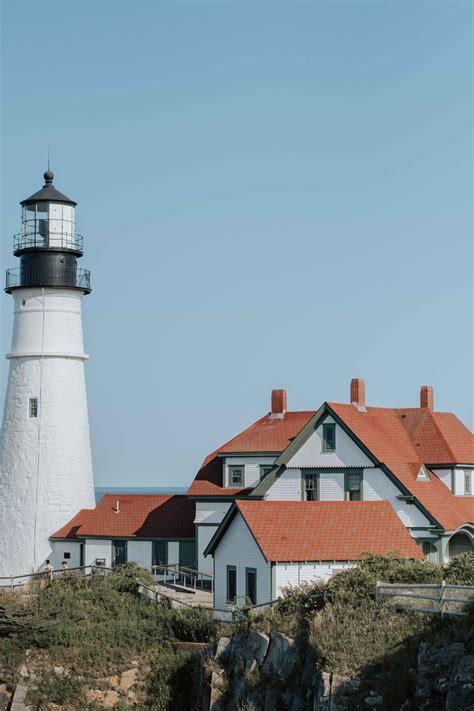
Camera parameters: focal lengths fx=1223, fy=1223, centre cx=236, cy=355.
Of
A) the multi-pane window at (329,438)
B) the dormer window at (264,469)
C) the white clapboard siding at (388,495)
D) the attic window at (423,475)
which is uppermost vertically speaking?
the multi-pane window at (329,438)

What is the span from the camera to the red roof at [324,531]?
107 ft

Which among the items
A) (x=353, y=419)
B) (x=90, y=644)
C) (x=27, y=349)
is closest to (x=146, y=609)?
(x=90, y=644)

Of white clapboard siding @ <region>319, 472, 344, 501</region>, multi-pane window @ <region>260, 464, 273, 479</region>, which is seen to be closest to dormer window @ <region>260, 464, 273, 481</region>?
multi-pane window @ <region>260, 464, 273, 479</region>

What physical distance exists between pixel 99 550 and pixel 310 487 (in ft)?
30.6

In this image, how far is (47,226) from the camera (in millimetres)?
44156

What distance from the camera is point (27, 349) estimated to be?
44.1 meters

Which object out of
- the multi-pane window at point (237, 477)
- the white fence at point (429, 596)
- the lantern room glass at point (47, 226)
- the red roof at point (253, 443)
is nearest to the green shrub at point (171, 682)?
the white fence at point (429, 596)

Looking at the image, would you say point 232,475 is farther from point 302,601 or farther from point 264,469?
point 302,601

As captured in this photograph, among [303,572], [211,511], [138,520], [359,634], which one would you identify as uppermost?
[211,511]

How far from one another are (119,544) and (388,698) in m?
25.0

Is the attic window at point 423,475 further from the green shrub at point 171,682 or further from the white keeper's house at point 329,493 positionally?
the green shrub at point 171,682

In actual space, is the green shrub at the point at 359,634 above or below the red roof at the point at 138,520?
below

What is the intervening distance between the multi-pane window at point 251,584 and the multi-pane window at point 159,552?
10.4m

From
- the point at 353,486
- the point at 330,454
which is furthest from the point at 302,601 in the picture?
the point at 330,454
